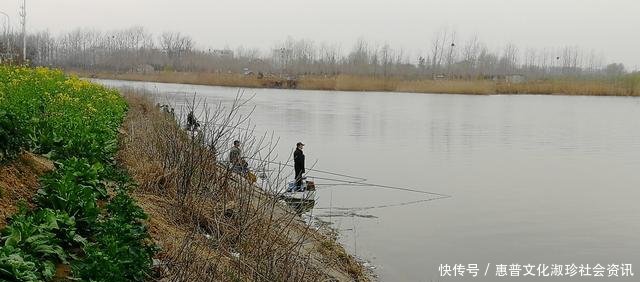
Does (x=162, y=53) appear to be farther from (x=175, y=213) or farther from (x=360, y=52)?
(x=175, y=213)

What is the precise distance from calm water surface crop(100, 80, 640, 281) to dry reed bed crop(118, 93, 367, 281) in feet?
7.12

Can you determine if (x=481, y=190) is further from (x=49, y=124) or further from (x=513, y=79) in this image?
(x=513, y=79)

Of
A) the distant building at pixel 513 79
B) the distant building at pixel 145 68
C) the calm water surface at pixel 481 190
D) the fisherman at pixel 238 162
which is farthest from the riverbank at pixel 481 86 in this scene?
the fisherman at pixel 238 162

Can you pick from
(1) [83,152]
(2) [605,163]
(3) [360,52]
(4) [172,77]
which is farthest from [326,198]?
(3) [360,52]

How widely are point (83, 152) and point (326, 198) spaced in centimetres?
874

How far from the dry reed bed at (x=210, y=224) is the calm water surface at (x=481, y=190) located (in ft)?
7.12

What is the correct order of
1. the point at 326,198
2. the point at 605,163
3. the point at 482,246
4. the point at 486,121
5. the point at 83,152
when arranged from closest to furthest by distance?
1. the point at 83,152
2. the point at 482,246
3. the point at 326,198
4. the point at 605,163
5. the point at 486,121

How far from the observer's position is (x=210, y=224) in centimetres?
782

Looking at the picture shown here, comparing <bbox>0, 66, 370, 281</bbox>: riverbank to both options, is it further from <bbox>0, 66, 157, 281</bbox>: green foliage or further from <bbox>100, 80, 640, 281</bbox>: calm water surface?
<bbox>100, 80, 640, 281</bbox>: calm water surface

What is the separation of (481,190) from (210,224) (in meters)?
9.70

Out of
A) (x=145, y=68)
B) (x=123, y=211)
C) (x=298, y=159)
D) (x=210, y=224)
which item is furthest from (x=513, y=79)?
(x=123, y=211)

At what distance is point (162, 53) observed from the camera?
12575cm

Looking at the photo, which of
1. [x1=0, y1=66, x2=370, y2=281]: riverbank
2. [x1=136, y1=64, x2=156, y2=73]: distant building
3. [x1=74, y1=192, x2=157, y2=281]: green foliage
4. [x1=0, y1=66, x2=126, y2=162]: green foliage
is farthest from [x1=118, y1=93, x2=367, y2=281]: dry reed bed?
[x1=136, y1=64, x2=156, y2=73]: distant building

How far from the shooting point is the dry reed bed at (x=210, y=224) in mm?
5746
